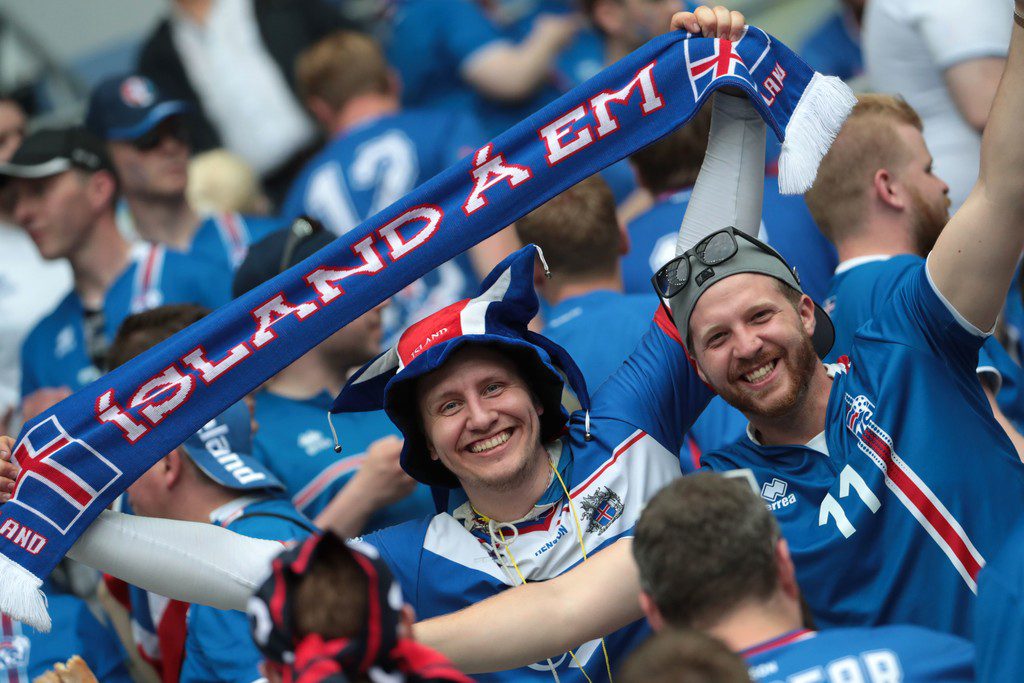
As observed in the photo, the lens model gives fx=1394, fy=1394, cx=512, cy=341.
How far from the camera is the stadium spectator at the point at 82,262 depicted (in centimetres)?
583

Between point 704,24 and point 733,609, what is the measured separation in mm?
1868

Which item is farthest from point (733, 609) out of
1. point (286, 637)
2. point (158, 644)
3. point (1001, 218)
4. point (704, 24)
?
point (158, 644)

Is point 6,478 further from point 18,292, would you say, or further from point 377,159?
point 18,292

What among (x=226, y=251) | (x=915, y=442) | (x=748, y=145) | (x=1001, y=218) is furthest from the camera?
Result: (x=226, y=251)

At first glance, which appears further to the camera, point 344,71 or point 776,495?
point 344,71

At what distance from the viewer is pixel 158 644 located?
13.9 ft

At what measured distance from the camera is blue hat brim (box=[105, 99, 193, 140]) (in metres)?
6.49

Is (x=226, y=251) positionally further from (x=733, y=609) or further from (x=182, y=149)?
(x=733, y=609)

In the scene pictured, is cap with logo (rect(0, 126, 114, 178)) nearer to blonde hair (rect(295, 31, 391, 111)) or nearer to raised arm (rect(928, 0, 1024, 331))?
blonde hair (rect(295, 31, 391, 111))

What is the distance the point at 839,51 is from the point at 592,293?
2.87 metres

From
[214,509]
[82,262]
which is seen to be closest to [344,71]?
[82,262]

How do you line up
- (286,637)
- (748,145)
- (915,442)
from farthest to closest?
(748,145), (915,442), (286,637)

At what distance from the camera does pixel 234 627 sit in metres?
3.75

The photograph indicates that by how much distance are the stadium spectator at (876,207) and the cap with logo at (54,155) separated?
3.35 m
